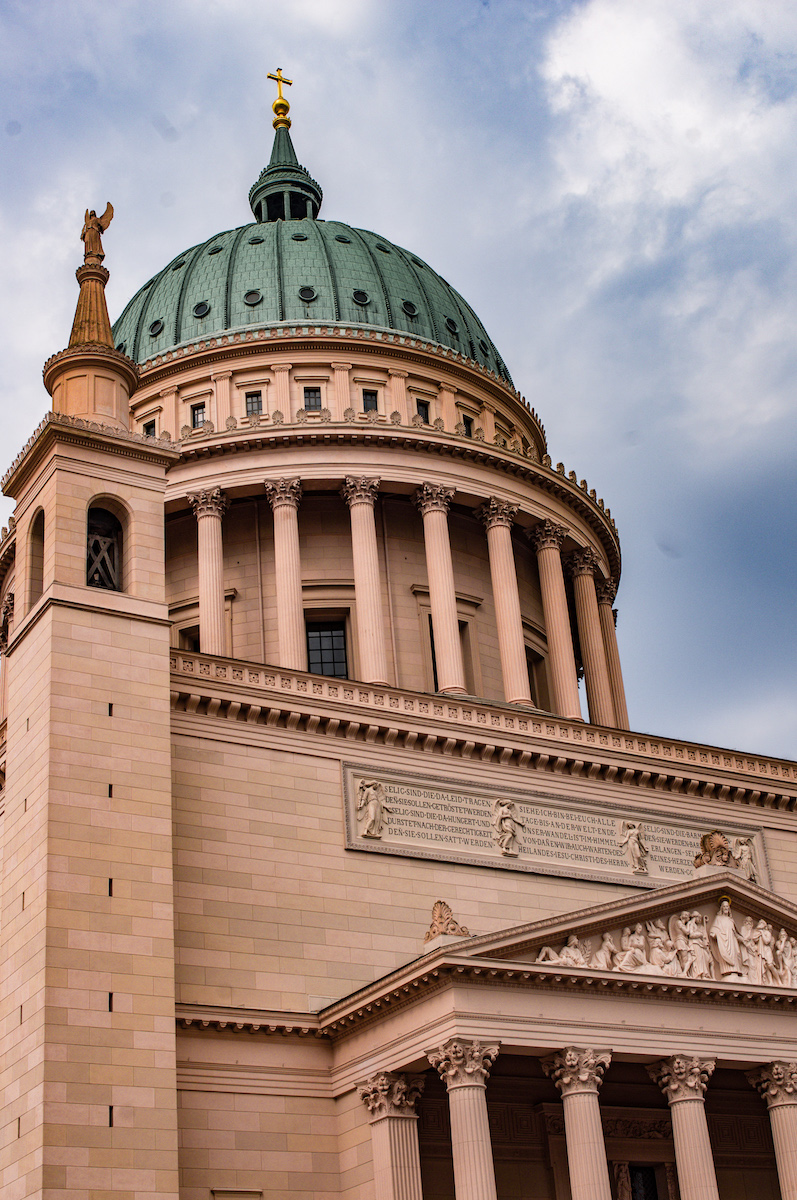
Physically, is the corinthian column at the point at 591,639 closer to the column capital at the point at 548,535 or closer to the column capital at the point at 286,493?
the column capital at the point at 548,535

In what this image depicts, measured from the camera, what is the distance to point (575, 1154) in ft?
90.3

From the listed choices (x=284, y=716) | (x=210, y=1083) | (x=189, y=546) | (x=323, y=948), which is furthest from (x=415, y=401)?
(x=210, y=1083)

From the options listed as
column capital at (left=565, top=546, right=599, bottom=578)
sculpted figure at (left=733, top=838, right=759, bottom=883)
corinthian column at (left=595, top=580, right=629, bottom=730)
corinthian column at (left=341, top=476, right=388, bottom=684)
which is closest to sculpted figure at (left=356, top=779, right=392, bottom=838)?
sculpted figure at (left=733, top=838, right=759, bottom=883)

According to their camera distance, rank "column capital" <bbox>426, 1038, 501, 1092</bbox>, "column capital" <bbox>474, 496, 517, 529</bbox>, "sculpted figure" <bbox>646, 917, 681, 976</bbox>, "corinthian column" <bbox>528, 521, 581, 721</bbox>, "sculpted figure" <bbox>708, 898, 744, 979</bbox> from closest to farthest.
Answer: "column capital" <bbox>426, 1038, 501, 1092</bbox> → "sculpted figure" <bbox>646, 917, 681, 976</bbox> → "sculpted figure" <bbox>708, 898, 744, 979</bbox> → "corinthian column" <bbox>528, 521, 581, 721</bbox> → "column capital" <bbox>474, 496, 517, 529</bbox>

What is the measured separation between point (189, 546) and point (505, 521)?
10.5 m

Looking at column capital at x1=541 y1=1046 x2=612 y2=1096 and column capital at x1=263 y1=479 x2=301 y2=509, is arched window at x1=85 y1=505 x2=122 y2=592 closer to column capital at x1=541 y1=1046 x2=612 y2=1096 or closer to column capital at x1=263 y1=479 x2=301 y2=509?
column capital at x1=541 y1=1046 x2=612 y2=1096

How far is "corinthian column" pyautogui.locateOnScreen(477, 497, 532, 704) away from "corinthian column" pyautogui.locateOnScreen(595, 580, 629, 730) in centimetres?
539

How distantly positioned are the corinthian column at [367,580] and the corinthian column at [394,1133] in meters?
16.8

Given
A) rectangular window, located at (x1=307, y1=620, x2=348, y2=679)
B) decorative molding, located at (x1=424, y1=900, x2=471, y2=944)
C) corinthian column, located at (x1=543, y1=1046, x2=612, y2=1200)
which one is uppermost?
rectangular window, located at (x1=307, y1=620, x2=348, y2=679)

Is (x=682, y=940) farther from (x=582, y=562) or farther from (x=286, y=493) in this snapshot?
(x=582, y=562)

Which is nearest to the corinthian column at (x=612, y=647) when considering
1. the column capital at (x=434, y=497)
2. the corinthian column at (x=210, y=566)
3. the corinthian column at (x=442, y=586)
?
Answer: the corinthian column at (x=442, y=586)

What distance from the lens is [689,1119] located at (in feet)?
95.9

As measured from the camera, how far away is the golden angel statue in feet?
120

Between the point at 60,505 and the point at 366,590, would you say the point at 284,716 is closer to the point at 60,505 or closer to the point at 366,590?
the point at 60,505
